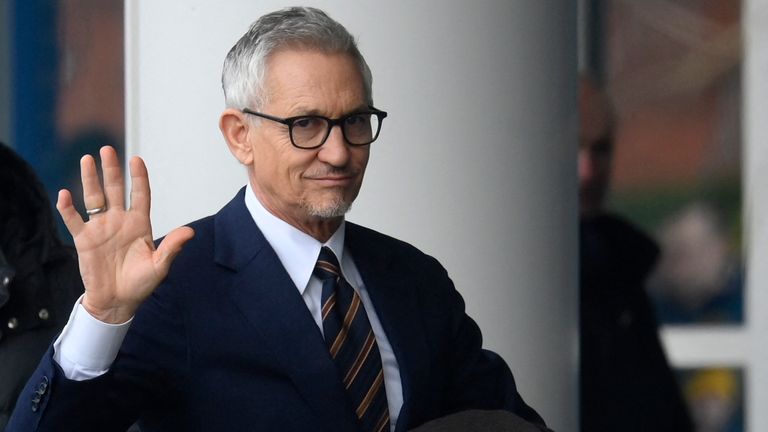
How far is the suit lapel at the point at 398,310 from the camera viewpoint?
9.09 feet

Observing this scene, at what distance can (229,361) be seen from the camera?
2629 millimetres

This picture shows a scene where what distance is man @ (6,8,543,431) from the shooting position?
2447 mm

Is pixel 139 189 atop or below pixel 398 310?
atop

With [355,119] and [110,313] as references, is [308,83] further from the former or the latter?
[110,313]

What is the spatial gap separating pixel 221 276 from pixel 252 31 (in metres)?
0.47

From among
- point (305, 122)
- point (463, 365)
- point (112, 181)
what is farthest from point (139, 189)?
point (463, 365)

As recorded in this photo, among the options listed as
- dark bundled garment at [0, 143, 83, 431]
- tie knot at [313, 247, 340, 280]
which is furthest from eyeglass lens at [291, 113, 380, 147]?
dark bundled garment at [0, 143, 83, 431]

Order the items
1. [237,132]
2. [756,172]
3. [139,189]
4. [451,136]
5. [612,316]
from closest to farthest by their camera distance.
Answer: [139,189]
[237,132]
[451,136]
[612,316]
[756,172]

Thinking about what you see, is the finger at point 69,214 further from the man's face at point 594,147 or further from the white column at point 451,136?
the man's face at point 594,147

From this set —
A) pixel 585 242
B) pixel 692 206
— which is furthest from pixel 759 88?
pixel 585 242

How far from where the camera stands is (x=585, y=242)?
590cm

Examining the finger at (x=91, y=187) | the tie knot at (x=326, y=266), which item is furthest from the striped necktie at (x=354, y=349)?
the finger at (x=91, y=187)

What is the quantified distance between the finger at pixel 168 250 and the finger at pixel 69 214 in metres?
0.14

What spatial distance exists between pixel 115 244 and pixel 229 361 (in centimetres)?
32
